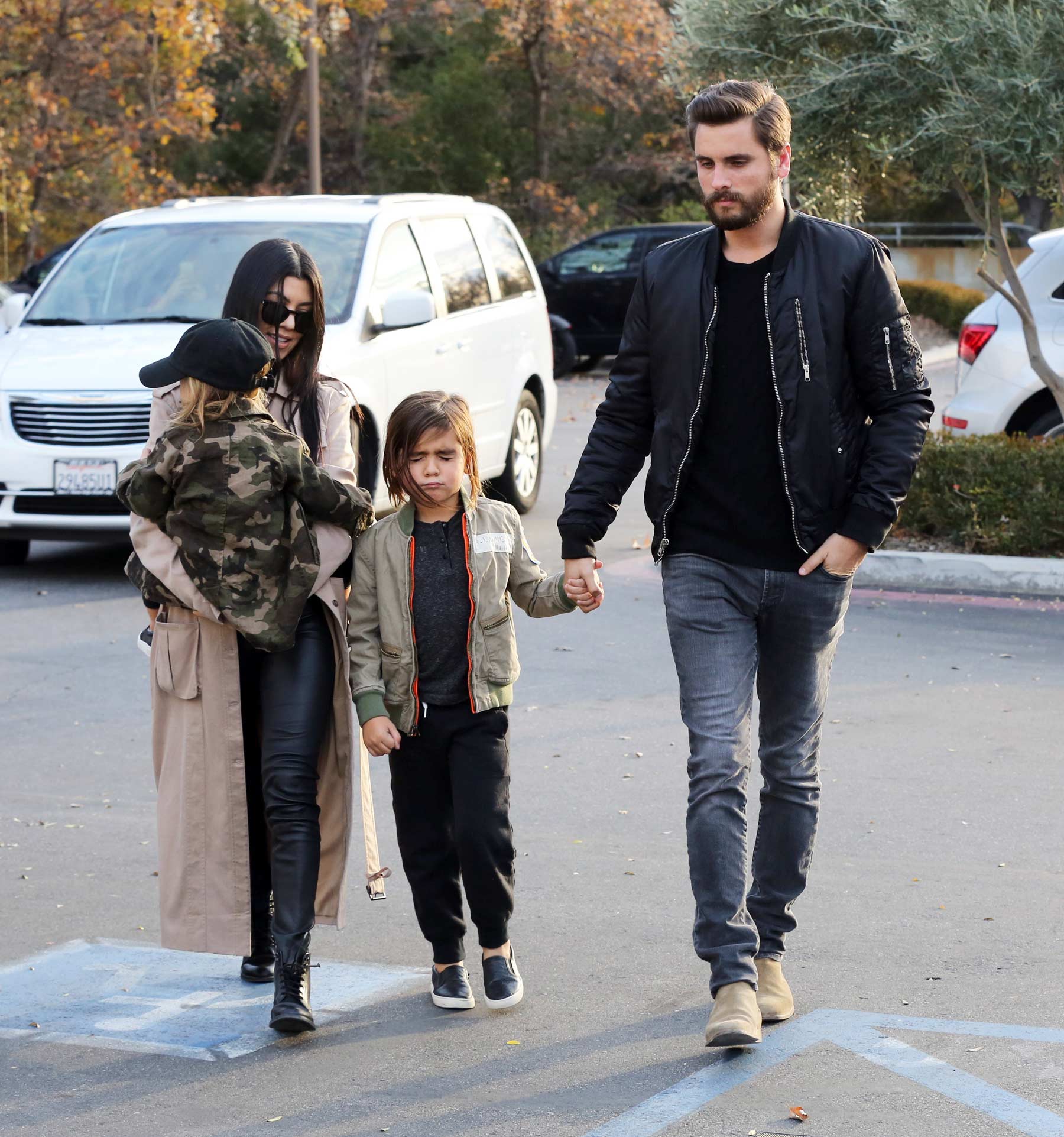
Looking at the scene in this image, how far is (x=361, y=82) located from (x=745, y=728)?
31.1 m

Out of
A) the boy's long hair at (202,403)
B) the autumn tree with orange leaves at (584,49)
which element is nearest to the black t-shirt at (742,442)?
the boy's long hair at (202,403)

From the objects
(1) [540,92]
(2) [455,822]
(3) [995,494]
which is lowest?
(2) [455,822]

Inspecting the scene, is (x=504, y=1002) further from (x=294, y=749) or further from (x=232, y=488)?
(x=232, y=488)

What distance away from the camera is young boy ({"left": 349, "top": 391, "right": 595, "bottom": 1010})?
414cm

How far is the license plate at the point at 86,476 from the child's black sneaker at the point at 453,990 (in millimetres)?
5686

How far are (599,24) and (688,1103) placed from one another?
27.8 metres

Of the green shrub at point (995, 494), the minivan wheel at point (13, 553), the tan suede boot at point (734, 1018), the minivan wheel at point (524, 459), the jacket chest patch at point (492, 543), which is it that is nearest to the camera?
the tan suede boot at point (734, 1018)

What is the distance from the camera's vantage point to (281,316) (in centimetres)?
424

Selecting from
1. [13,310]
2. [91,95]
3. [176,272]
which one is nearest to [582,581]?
[176,272]

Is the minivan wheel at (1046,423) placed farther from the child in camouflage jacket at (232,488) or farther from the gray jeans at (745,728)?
the child in camouflage jacket at (232,488)

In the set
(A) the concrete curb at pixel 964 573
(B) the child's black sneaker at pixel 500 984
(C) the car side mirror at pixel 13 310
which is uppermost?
(C) the car side mirror at pixel 13 310

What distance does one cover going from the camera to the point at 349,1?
1046 inches

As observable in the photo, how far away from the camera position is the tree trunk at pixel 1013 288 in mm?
10523

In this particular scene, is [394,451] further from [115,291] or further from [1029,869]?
[115,291]
